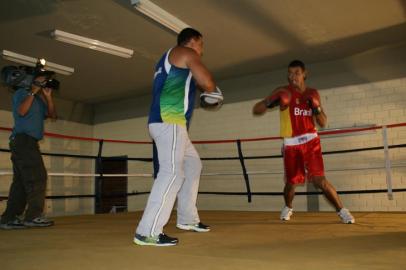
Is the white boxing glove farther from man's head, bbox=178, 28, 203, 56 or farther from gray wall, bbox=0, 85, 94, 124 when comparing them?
gray wall, bbox=0, 85, 94, 124

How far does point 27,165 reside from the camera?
3.02 meters

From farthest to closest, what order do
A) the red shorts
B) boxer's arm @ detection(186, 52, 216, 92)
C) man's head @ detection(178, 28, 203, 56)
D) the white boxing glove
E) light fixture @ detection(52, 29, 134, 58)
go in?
light fixture @ detection(52, 29, 134, 58), the red shorts, man's head @ detection(178, 28, 203, 56), the white boxing glove, boxer's arm @ detection(186, 52, 216, 92)

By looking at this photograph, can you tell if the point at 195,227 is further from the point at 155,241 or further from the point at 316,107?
the point at 316,107

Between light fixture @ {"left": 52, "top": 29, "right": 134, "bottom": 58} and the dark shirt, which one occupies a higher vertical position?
light fixture @ {"left": 52, "top": 29, "right": 134, "bottom": 58}

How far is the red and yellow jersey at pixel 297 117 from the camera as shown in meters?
3.38

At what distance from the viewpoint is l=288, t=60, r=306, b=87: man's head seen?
341 cm

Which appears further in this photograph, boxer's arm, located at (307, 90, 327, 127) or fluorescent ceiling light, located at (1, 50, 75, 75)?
fluorescent ceiling light, located at (1, 50, 75, 75)

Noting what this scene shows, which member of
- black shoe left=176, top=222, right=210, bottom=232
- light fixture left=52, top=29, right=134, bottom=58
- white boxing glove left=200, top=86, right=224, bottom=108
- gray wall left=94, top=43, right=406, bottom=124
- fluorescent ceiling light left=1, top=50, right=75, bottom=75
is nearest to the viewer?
white boxing glove left=200, top=86, right=224, bottom=108

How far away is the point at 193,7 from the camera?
13.9 ft

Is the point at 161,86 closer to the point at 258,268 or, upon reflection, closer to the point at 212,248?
the point at 212,248

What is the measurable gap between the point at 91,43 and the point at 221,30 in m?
1.77

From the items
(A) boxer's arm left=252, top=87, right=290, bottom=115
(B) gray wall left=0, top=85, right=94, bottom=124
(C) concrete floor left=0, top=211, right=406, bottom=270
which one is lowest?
(C) concrete floor left=0, top=211, right=406, bottom=270

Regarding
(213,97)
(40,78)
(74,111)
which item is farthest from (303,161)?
(74,111)

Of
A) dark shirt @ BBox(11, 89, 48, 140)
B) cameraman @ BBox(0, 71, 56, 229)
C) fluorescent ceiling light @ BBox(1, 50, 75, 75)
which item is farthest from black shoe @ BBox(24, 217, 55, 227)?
fluorescent ceiling light @ BBox(1, 50, 75, 75)
